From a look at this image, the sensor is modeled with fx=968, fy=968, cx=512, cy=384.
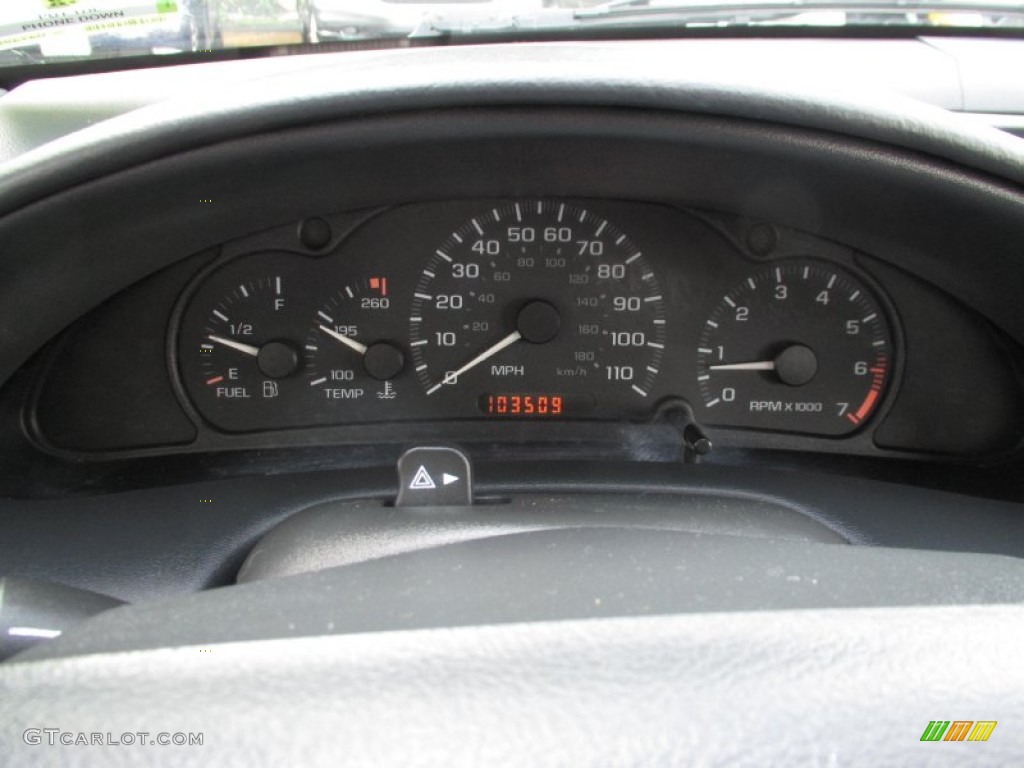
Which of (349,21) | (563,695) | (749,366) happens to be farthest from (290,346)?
(563,695)

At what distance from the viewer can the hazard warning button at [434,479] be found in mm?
2369

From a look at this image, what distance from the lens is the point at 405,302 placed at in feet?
9.45

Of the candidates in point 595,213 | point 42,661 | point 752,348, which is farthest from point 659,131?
point 42,661

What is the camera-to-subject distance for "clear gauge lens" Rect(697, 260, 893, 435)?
2.82 meters

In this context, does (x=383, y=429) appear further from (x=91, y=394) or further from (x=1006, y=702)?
(x=1006, y=702)

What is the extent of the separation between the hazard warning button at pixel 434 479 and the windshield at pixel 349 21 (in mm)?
→ 1236

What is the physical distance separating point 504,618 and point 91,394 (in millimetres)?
1951

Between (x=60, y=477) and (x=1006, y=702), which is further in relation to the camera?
(x=60, y=477)

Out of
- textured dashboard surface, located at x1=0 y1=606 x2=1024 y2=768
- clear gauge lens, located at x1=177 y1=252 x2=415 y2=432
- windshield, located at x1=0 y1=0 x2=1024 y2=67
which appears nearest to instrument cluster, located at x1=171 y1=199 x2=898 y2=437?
clear gauge lens, located at x1=177 y1=252 x2=415 y2=432

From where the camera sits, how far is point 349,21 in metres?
2.79

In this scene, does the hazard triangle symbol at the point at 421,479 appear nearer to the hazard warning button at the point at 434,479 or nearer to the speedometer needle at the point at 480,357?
the hazard warning button at the point at 434,479

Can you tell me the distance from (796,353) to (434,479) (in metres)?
1.16

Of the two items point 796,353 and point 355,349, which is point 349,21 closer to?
point 355,349

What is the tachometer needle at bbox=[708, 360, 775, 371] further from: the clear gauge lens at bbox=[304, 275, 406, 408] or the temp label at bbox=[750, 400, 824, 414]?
the clear gauge lens at bbox=[304, 275, 406, 408]
